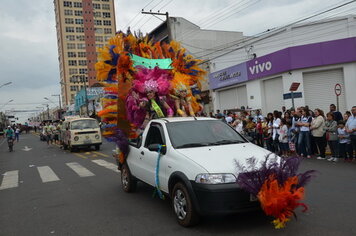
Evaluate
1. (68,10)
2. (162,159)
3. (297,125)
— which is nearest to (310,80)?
(297,125)

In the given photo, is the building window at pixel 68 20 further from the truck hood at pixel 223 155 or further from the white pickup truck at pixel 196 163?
the truck hood at pixel 223 155

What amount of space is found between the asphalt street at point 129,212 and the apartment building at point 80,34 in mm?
102622

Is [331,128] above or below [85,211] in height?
above

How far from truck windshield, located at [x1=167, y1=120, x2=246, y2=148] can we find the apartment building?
4136 inches

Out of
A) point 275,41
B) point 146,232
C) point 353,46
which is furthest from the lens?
point 275,41

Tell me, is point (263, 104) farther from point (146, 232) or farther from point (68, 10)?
point (68, 10)

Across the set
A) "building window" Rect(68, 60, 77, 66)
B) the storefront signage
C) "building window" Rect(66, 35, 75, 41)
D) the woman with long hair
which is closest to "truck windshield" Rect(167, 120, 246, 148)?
the woman with long hair

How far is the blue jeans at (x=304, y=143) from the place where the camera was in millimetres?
11125

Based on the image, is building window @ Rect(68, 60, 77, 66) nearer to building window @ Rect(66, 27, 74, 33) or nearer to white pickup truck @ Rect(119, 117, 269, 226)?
building window @ Rect(66, 27, 74, 33)

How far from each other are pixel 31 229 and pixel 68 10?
379ft

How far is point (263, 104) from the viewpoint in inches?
851

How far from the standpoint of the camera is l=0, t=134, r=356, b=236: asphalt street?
15.2 ft

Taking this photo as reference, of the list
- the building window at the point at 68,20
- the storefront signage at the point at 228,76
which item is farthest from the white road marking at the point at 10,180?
the building window at the point at 68,20

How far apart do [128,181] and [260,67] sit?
1635 centimetres
